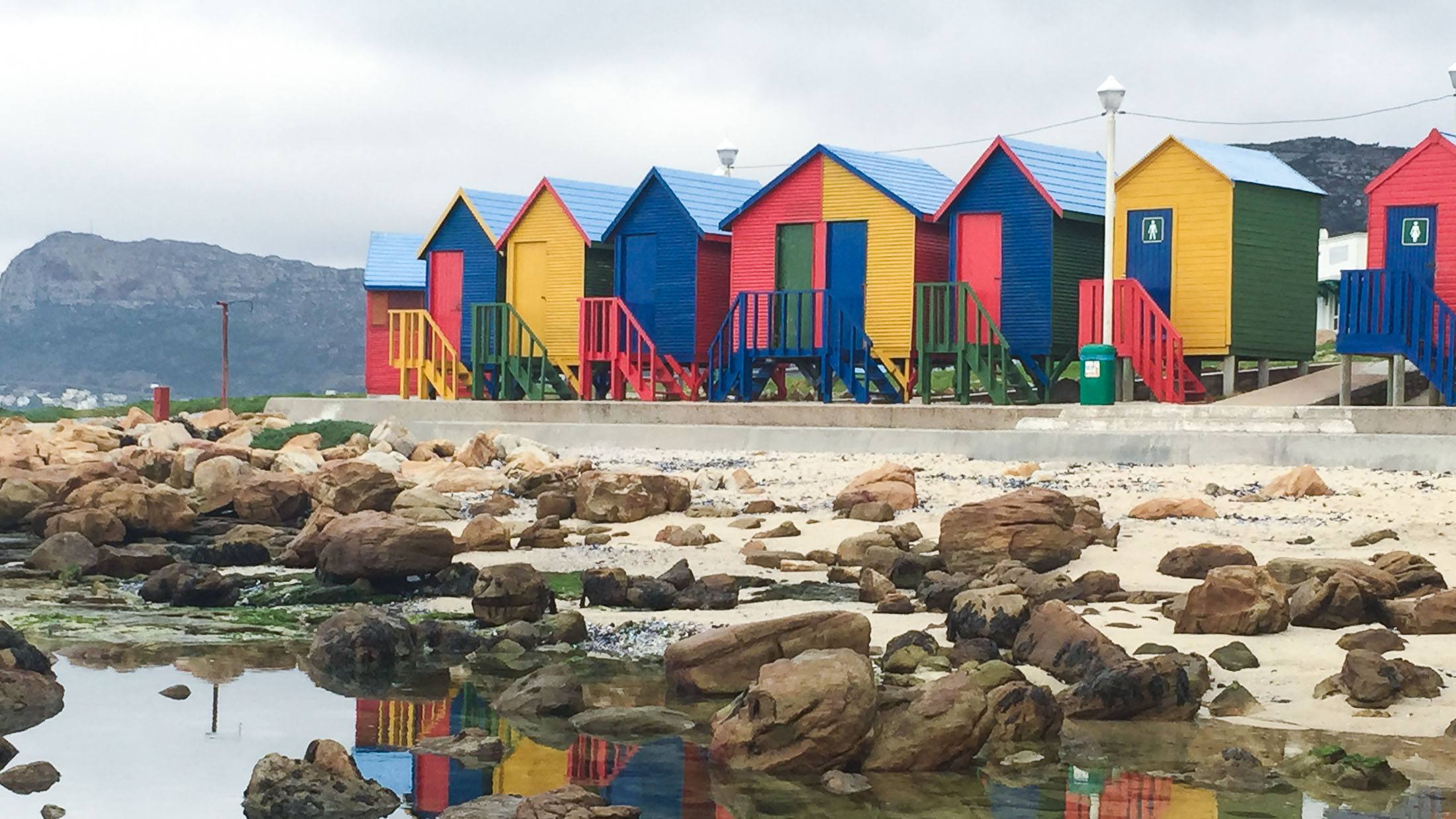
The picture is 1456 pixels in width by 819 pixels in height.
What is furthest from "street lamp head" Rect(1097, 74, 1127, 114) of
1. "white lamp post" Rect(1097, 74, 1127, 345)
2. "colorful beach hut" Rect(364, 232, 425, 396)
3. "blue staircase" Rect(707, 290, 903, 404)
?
"colorful beach hut" Rect(364, 232, 425, 396)

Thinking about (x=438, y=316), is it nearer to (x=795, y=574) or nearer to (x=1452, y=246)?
(x=1452, y=246)

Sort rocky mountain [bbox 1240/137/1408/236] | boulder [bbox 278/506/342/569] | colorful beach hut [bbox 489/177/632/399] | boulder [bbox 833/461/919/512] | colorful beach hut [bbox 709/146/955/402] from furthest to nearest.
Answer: rocky mountain [bbox 1240/137/1408/236], colorful beach hut [bbox 489/177/632/399], colorful beach hut [bbox 709/146/955/402], boulder [bbox 833/461/919/512], boulder [bbox 278/506/342/569]

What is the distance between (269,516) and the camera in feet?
59.2

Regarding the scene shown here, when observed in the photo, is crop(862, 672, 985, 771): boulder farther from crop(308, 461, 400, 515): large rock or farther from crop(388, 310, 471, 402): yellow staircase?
crop(388, 310, 471, 402): yellow staircase

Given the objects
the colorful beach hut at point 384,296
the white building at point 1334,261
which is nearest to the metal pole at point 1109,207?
the colorful beach hut at point 384,296

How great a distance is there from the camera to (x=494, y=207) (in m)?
33.1

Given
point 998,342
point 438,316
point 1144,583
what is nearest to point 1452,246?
point 998,342

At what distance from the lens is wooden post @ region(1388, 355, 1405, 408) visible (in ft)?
74.7

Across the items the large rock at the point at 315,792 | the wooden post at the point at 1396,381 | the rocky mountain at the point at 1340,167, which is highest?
the rocky mountain at the point at 1340,167

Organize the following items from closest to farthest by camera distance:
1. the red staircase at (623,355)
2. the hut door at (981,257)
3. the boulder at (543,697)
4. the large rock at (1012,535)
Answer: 1. the boulder at (543,697)
2. the large rock at (1012,535)
3. the hut door at (981,257)
4. the red staircase at (623,355)

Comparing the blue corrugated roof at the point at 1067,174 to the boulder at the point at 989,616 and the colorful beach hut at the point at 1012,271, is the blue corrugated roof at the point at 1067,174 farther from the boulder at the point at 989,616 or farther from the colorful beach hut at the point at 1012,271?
the boulder at the point at 989,616

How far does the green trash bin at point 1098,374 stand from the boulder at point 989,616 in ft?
40.7

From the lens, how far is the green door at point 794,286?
27.5 meters

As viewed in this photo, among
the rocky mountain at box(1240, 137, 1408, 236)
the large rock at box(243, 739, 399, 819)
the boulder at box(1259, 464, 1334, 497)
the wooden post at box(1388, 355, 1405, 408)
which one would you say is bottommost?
the large rock at box(243, 739, 399, 819)
